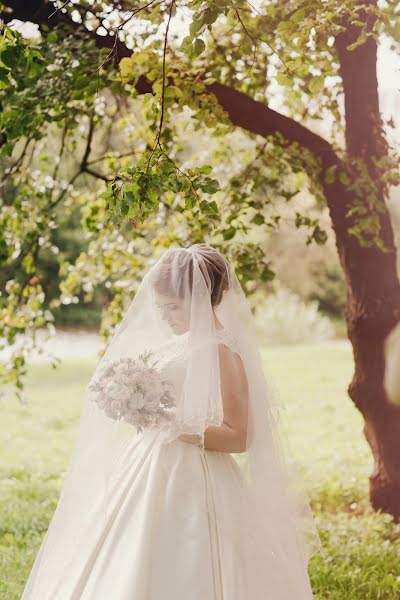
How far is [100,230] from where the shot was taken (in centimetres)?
599

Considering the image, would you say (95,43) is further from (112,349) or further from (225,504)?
(225,504)

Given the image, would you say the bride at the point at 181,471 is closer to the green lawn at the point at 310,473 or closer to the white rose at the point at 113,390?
the white rose at the point at 113,390

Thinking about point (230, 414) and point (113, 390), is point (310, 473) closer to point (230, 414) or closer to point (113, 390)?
point (230, 414)

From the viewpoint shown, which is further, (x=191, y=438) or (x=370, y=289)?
(x=370, y=289)

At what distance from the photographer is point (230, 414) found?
2922 mm

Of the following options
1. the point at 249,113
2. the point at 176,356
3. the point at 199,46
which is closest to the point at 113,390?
the point at 176,356

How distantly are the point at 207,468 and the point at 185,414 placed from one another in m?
0.26

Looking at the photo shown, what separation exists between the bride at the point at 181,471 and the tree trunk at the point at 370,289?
1.93 metres

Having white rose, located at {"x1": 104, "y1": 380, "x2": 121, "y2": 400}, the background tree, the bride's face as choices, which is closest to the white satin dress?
the bride's face

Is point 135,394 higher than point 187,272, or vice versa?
point 187,272

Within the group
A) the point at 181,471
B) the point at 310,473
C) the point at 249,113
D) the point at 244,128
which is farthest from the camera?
the point at 310,473

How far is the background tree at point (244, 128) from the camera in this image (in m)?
4.18

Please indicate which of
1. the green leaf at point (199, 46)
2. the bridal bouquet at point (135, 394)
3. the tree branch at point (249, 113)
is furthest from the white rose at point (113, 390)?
the tree branch at point (249, 113)

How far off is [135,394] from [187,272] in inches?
22.1
